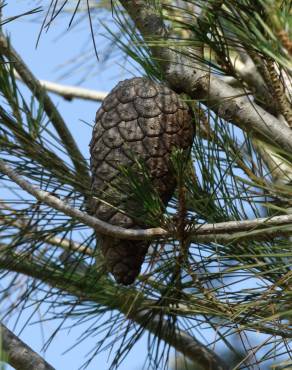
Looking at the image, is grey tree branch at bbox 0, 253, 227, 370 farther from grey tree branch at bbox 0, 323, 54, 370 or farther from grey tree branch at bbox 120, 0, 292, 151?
grey tree branch at bbox 120, 0, 292, 151

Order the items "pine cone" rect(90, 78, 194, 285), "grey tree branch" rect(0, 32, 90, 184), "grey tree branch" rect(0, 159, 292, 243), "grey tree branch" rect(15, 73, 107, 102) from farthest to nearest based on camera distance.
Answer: "grey tree branch" rect(15, 73, 107, 102) < "grey tree branch" rect(0, 32, 90, 184) < "pine cone" rect(90, 78, 194, 285) < "grey tree branch" rect(0, 159, 292, 243)

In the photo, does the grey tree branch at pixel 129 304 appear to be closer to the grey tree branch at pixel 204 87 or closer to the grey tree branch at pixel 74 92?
the grey tree branch at pixel 204 87

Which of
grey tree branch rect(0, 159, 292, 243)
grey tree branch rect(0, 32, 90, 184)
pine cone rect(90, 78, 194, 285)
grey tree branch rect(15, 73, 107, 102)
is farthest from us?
grey tree branch rect(15, 73, 107, 102)

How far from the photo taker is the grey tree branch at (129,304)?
175 centimetres

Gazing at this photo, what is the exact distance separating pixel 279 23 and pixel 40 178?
0.77 meters

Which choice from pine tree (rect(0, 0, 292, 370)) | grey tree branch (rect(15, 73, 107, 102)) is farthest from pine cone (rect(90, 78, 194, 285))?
grey tree branch (rect(15, 73, 107, 102))

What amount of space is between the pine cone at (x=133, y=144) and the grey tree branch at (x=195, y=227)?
0.06 m

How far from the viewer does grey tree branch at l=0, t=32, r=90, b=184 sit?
169 centimetres

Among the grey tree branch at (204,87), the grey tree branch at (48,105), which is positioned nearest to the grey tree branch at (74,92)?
the grey tree branch at (48,105)

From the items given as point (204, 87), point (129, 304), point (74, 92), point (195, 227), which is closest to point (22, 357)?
point (195, 227)

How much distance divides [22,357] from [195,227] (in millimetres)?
299

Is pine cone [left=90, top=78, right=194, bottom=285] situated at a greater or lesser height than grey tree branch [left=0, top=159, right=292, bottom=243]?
greater

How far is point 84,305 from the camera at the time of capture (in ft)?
6.32

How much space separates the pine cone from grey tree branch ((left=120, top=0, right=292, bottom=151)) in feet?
0.19
